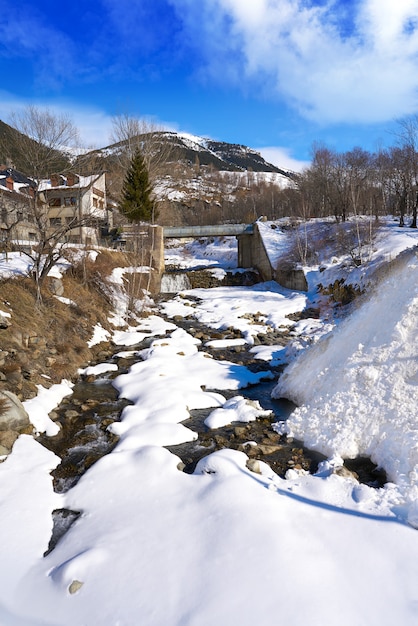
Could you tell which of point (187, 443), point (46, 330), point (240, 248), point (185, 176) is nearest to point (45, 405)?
point (187, 443)

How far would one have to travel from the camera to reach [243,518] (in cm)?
490

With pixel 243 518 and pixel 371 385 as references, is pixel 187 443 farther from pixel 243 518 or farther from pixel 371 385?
pixel 371 385

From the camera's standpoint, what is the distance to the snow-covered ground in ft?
12.3

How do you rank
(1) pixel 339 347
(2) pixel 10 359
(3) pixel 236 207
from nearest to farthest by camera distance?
(1) pixel 339 347 → (2) pixel 10 359 → (3) pixel 236 207

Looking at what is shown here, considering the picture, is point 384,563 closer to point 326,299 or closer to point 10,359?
point 10,359

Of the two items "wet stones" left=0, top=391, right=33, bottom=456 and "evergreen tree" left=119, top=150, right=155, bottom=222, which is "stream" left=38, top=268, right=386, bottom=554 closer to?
"wet stones" left=0, top=391, right=33, bottom=456

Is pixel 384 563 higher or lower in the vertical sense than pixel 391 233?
lower

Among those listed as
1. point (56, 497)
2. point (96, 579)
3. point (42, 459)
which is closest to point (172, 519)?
point (96, 579)

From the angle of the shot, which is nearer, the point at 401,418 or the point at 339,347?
the point at 401,418

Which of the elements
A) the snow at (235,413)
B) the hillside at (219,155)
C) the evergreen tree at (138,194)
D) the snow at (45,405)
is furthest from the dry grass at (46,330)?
the hillside at (219,155)

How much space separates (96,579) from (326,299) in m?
21.5

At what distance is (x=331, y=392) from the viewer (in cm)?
798

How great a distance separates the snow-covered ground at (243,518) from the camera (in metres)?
3.74

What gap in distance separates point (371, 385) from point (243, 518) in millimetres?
3921
